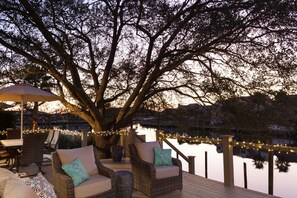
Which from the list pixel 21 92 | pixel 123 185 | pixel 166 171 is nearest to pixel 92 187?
pixel 123 185

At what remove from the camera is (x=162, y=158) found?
17.2 feet

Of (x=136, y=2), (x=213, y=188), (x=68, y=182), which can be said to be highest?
(x=136, y=2)

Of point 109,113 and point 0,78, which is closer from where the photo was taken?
point 0,78

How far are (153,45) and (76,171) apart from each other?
18.4 ft

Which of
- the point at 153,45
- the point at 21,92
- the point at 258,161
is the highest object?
the point at 153,45

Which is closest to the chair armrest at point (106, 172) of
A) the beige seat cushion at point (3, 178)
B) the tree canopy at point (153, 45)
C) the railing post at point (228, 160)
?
the beige seat cushion at point (3, 178)

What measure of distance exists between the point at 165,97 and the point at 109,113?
244 cm

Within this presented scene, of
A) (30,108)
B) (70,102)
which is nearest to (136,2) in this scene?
(70,102)

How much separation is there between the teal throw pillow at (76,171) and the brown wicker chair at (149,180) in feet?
3.59

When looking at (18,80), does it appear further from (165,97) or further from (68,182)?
(68,182)

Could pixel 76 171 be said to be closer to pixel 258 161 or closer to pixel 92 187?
pixel 92 187

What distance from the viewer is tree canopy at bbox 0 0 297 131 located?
7.03m

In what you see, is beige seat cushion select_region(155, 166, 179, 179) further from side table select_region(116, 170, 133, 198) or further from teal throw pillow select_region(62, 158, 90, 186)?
teal throw pillow select_region(62, 158, 90, 186)

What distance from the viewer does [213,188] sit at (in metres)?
5.45
